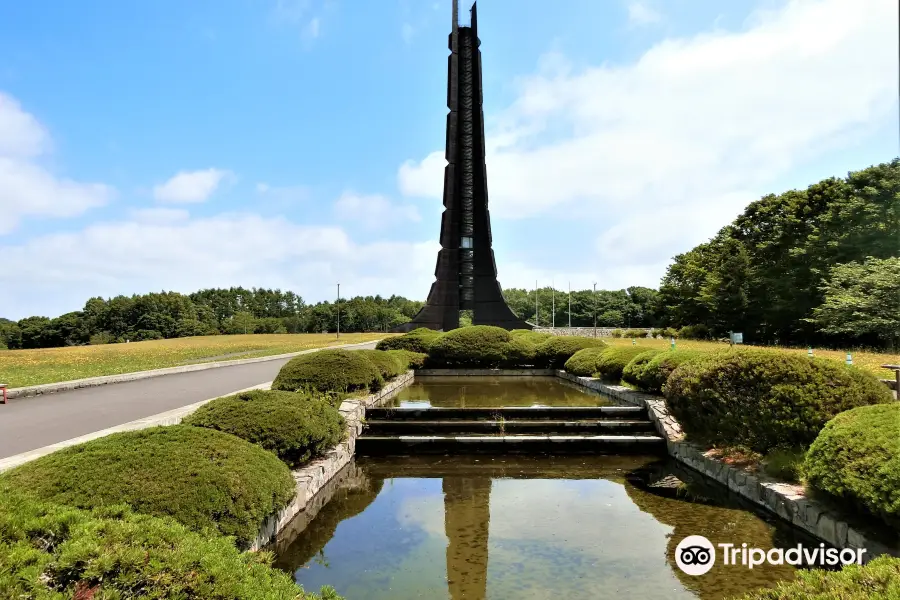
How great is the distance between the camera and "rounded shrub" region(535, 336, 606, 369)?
18.0 m

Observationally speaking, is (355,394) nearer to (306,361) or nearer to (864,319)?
(306,361)

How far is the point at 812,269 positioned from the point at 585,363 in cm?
1832

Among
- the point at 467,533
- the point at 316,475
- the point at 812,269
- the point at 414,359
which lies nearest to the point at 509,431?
the point at 316,475

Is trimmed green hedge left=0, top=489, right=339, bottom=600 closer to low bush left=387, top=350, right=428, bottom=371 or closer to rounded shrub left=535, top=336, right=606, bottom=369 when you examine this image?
low bush left=387, top=350, right=428, bottom=371

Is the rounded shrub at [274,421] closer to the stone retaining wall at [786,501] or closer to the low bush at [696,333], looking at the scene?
the stone retaining wall at [786,501]

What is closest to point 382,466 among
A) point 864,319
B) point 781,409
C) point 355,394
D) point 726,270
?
point 355,394

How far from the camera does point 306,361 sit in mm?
10273

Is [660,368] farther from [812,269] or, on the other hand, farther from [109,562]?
[812,269]

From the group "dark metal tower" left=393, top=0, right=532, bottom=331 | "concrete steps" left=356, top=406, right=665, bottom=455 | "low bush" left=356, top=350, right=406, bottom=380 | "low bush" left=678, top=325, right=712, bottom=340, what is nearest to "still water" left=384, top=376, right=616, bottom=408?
"low bush" left=356, top=350, right=406, bottom=380

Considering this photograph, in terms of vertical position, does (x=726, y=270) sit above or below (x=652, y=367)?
above

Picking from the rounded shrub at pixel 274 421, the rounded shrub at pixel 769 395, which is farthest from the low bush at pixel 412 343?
the rounded shrub at pixel 769 395

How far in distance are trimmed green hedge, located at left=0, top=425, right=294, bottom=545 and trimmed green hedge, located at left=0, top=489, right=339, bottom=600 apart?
58 centimetres

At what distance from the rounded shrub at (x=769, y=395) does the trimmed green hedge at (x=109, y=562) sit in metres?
Answer: 5.23

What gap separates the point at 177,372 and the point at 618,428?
12.3 metres
